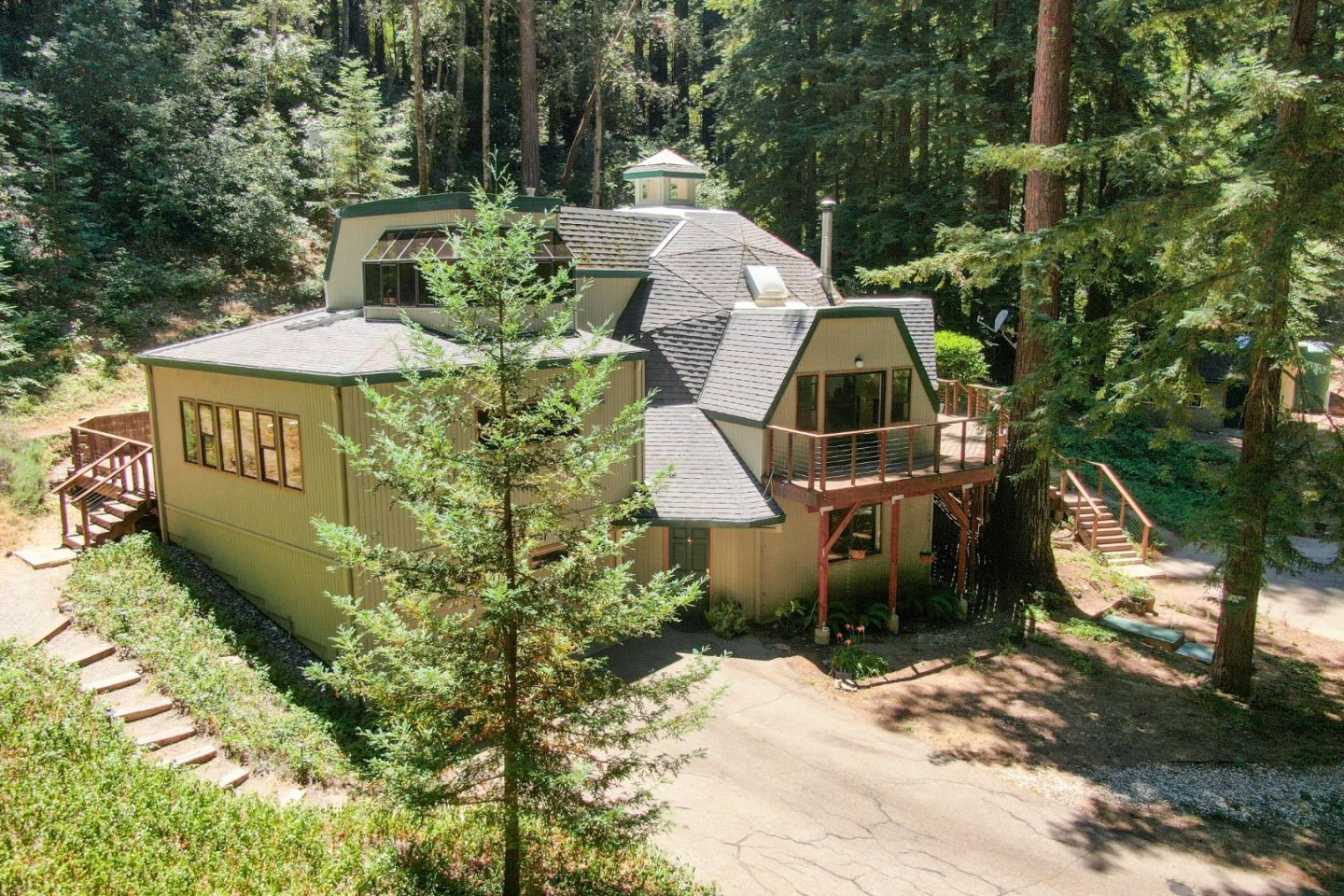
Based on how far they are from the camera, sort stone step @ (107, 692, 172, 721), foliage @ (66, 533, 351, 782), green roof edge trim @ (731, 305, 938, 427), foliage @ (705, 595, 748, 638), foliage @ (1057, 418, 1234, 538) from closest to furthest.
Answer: stone step @ (107, 692, 172, 721) < foliage @ (66, 533, 351, 782) < foliage @ (705, 595, 748, 638) < green roof edge trim @ (731, 305, 938, 427) < foliage @ (1057, 418, 1234, 538)

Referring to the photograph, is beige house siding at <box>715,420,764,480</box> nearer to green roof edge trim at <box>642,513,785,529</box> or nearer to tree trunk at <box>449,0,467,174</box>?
green roof edge trim at <box>642,513,785,529</box>

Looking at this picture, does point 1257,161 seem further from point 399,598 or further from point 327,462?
point 327,462

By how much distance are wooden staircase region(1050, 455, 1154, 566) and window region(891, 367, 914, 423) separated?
4.82 m

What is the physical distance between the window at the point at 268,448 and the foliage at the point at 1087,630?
14136 millimetres

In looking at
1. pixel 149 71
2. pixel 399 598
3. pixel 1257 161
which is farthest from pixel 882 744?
pixel 149 71

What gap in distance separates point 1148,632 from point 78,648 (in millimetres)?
17546

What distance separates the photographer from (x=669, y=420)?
55.1 feet

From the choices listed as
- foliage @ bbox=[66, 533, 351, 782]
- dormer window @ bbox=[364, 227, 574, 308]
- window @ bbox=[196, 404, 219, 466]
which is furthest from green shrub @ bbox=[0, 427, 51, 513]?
dormer window @ bbox=[364, 227, 574, 308]

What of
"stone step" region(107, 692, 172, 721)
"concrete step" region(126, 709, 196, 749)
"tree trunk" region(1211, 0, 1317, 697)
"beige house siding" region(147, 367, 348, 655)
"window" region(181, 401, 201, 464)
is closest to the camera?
"concrete step" region(126, 709, 196, 749)

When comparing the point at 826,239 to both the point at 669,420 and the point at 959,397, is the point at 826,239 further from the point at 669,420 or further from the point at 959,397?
the point at 959,397

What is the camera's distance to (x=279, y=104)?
113 ft

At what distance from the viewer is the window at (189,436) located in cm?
1452

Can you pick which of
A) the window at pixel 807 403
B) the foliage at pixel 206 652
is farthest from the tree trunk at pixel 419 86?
the window at pixel 807 403

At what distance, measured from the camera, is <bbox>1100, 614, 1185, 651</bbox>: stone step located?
15.7 metres
